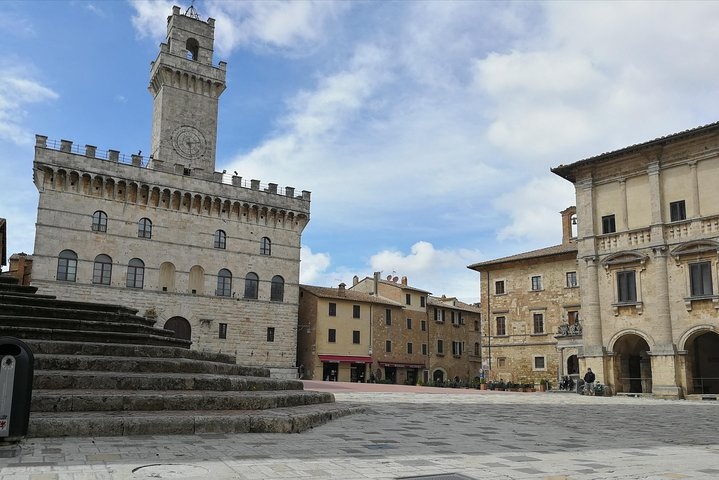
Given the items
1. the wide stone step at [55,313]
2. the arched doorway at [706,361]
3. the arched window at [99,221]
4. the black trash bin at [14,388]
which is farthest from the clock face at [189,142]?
the black trash bin at [14,388]

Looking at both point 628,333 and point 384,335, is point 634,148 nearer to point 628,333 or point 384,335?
point 628,333

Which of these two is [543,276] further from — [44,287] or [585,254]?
[44,287]

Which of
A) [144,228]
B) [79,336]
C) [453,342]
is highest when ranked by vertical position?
[144,228]

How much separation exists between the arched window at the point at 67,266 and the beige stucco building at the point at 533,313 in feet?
93.9

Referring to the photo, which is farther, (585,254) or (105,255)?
(105,255)

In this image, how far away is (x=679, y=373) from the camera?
28.9m

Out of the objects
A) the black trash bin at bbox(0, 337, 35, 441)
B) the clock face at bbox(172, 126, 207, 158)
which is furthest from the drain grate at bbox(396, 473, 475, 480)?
the clock face at bbox(172, 126, 207, 158)

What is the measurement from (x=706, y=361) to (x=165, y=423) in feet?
103

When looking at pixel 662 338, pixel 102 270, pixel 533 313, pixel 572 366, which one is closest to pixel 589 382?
pixel 662 338

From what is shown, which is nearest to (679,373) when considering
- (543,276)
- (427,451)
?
(543,276)

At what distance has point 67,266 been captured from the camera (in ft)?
130

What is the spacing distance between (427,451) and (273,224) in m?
42.1

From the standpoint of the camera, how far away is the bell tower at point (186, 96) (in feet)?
157

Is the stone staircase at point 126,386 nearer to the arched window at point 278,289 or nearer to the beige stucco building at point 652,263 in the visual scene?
the beige stucco building at point 652,263
